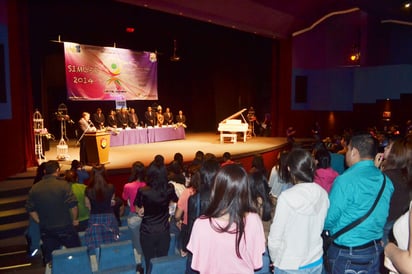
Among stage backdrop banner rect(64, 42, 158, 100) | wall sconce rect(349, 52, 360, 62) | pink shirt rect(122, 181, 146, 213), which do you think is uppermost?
wall sconce rect(349, 52, 360, 62)

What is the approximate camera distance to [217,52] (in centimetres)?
1595

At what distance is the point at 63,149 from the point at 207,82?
364 inches

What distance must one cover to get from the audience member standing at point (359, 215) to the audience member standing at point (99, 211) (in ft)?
7.31

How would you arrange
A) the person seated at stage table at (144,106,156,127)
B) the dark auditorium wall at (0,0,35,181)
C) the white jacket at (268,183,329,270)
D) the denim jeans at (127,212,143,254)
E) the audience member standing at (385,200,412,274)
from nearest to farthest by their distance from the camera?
the audience member standing at (385,200,412,274)
the white jacket at (268,183,329,270)
the denim jeans at (127,212,143,254)
the dark auditorium wall at (0,0,35,181)
the person seated at stage table at (144,106,156,127)

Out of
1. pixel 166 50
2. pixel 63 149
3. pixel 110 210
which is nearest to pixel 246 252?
pixel 110 210

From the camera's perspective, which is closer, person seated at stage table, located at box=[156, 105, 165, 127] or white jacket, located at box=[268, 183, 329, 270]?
white jacket, located at box=[268, 183, 329, 270]

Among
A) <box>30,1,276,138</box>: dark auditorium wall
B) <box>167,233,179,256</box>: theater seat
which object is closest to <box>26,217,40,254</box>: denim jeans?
<box>167,233,179,256</box>: theater seat

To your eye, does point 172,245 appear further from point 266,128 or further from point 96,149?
point 266,128

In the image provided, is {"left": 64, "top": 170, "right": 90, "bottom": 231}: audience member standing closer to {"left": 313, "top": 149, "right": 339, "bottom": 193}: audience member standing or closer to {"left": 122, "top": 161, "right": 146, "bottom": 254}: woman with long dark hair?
{"left": 122, "top": 161, "right": 146, "bottom": 254}: woman with long dark hair

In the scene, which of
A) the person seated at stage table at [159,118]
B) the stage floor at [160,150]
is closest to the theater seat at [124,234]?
the stage floor at [160,150]

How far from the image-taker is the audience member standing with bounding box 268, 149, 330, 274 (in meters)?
2.08

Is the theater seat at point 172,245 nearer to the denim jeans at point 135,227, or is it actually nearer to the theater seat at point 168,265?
the denim jeans at point 135,227

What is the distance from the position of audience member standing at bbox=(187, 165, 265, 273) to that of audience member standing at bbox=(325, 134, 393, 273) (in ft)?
2.56

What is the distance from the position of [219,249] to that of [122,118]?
10.7 metres
